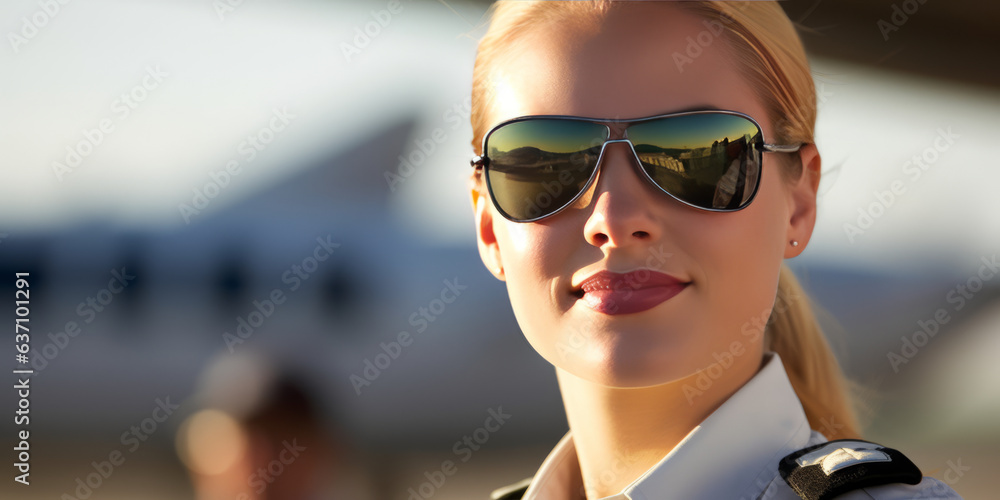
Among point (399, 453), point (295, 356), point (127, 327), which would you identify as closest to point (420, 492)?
point (399, 453)

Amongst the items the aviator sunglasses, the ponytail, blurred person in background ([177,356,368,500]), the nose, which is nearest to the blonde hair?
the ponytail

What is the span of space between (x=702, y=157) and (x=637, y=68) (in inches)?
8.0

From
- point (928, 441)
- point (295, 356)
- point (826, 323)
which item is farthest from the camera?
point (928, 441)

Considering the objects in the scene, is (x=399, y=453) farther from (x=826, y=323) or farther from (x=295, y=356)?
(x=826, y=323)

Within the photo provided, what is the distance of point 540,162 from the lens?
148 centimetres

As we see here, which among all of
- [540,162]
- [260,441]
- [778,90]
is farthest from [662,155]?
[260,441]

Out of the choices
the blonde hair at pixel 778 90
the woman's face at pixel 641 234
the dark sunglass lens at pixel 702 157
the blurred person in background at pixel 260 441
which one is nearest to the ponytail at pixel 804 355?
the blonde hair at pixel 778 90

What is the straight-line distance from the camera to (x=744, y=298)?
4.66ft

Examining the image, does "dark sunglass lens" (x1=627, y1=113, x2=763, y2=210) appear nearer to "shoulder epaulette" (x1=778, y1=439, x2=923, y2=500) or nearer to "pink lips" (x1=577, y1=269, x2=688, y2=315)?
"pink lips" (x1=577, y1=269, x2=688, y2=315)

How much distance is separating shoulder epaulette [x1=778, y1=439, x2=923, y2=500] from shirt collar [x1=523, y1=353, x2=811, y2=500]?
11cm

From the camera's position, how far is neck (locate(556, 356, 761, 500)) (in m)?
1.50

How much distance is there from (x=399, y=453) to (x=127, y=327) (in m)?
5.54

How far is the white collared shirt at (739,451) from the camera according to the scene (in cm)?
141

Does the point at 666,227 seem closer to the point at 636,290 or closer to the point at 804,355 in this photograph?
the point at 636,290
